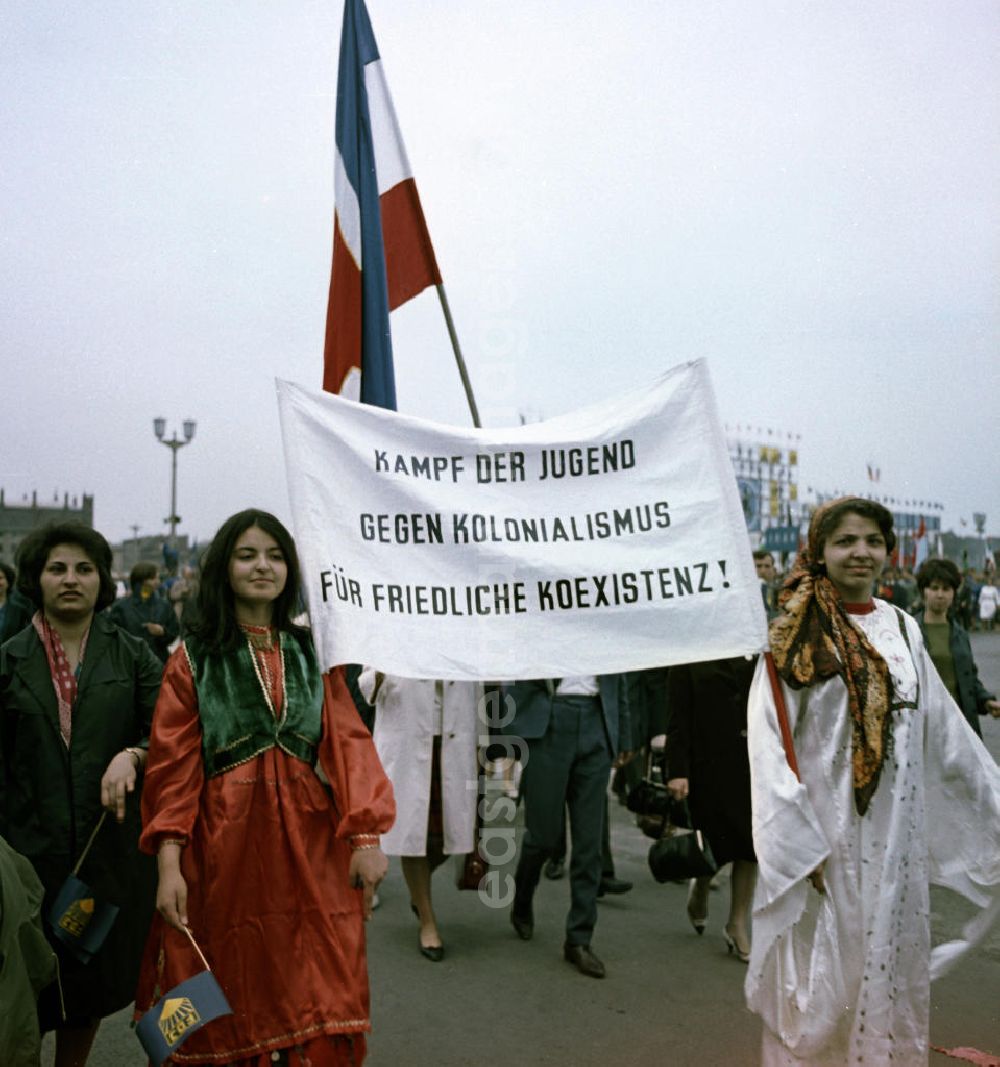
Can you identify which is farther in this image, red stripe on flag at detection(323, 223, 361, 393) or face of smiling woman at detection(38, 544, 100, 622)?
red stripe on flag at detection(323, 223, 361, 393)

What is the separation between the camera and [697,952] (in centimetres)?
505

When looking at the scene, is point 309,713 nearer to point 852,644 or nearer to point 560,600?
point 560,600

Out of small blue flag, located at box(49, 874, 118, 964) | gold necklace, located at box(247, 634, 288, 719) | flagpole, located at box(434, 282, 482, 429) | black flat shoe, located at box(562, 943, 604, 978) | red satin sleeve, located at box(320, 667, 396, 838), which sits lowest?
black flat shoe, located at box(562, 943, 604, 978)

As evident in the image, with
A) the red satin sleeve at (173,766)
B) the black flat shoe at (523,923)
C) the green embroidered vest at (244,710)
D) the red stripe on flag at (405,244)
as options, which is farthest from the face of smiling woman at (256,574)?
the black flat shoe at (523,923)

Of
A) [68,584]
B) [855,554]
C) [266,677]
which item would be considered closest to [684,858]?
[855,554]

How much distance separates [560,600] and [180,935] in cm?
141

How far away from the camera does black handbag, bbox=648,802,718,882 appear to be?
4930 mm

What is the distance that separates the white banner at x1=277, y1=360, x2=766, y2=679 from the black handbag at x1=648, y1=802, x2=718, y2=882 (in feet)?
6.44

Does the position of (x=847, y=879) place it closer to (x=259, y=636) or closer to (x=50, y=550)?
(x=259, y=636)

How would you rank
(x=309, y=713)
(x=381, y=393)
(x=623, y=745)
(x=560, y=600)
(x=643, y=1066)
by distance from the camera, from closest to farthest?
(x=309, y=713), (x=560, y=600), (x=643, y=1066), (x=381, y=393), (x=623, y=745)

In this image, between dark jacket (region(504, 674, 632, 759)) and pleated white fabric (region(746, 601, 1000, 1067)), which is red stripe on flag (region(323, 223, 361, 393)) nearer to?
dark jacket (region(504, 674, 632, 759))

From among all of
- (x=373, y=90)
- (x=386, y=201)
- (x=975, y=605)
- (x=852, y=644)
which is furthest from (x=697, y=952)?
(x=975, y=605)

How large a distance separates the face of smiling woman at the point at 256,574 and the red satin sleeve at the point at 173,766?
10.1 inches

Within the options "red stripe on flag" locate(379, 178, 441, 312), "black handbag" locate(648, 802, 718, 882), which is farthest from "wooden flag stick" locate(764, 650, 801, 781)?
"red stripe on flag" locate(379, 178, 441, 312)
